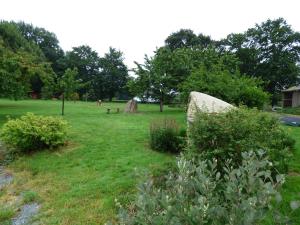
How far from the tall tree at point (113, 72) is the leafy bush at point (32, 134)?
3740cm

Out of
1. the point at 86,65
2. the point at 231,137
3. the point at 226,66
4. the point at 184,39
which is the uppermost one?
the point at 184,39

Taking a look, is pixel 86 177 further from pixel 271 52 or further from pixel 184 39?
pixel 271 52

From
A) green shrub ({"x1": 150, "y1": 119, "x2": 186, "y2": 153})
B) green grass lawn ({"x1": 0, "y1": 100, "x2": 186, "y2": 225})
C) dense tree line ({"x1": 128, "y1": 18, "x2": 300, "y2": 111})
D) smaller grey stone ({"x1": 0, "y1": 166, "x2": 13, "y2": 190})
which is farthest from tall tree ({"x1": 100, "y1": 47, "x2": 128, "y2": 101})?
smaller grey stone ({"x1": 0, "y1": 166, "x2": 13, "y2": 190})

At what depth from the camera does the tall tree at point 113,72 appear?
45.7 metres

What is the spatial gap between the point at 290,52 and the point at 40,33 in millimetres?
37815

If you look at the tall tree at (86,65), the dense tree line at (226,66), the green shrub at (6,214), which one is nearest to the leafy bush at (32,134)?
the green shrub at (6,214)

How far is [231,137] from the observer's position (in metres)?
4.77

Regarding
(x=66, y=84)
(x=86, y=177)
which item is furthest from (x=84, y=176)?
(x=66, y=84)

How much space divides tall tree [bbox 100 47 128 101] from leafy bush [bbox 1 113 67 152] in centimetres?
3740

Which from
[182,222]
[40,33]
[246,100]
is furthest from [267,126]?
[40,33]

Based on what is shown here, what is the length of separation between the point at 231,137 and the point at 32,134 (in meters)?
5.19

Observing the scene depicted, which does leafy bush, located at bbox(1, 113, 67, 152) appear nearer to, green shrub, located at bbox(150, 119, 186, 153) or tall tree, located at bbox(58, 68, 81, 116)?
green shrub, located at bbox(150, 119, 186, 153)

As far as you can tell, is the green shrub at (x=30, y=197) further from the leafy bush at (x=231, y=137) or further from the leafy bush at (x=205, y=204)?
the leafy bush at (x=205, y=204)

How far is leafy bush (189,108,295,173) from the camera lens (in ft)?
15.4
